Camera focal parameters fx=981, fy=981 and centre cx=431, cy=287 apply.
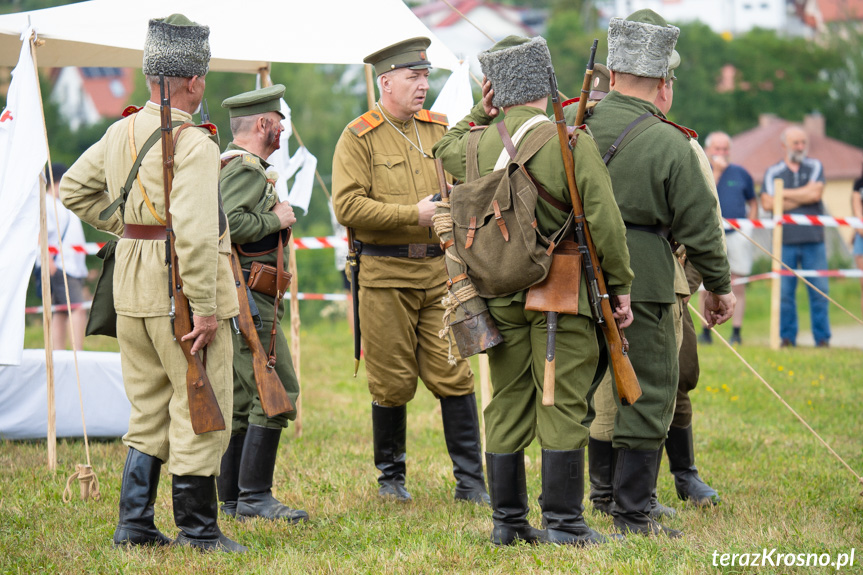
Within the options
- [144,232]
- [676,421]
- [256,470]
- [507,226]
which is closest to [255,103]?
[144,232]

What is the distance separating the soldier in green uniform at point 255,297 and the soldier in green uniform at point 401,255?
0.39 metres

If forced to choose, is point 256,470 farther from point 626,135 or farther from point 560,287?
point 626,135

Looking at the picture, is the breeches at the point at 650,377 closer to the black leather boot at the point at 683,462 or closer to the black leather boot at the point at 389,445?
the black leather boot at the point at 683,462

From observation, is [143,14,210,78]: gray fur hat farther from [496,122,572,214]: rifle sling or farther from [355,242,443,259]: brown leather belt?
[355,242,443,259]: brown leather belt

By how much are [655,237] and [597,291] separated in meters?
0.51

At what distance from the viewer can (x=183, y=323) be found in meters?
3.76

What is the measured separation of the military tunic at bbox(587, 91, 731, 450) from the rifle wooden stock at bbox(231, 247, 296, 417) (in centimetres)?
147

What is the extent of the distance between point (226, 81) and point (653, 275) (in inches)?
1081

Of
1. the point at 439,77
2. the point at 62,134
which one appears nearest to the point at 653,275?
the point at 62,134

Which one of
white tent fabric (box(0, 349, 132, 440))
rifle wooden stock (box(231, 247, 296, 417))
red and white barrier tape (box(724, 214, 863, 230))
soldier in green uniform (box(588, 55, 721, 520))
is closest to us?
rifle wooden stock (box(231, 247, 296, 417))

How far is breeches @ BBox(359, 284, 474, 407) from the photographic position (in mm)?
5023

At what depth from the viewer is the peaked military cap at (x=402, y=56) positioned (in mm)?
4984

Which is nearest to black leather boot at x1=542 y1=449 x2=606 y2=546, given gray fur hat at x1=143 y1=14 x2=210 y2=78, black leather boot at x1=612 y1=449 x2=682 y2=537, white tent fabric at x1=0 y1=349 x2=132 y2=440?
black leather boot at x1=612 y1=449 x2=682 y2=537

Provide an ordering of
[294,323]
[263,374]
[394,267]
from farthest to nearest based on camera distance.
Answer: [294,323] → [394,267] → [263,374]
